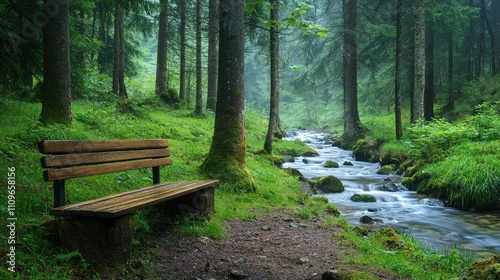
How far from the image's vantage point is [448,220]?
26.8 feet

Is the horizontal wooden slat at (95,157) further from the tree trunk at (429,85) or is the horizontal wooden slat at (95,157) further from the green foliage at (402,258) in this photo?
the tree trunk at (429,85)

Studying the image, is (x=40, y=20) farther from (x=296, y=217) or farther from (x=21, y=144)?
(x=296, y=217)

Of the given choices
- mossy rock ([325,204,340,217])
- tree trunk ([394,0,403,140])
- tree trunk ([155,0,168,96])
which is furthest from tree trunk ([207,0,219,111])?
mossy rock ([325,204,340,217])

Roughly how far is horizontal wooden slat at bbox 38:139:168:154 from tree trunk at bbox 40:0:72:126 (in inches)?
104

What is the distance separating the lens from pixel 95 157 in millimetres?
4289

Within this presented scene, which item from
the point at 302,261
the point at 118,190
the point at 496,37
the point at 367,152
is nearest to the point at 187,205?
the point at 118,190

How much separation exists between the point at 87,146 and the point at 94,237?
1.13m

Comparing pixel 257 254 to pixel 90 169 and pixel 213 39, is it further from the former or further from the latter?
pixel 213 39

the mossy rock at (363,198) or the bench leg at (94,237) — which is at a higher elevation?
the bench leg at (94,237)

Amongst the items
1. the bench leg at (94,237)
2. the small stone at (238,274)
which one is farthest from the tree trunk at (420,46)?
the bench leg at (94,237)

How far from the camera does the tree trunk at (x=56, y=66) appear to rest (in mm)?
6836

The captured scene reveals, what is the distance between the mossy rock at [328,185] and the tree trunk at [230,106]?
3.87 m

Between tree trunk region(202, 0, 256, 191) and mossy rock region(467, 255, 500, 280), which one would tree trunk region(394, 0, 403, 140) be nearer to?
tree trunk region(202, 0, 256, 191)

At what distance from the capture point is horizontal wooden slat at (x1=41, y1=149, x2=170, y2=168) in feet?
12.0
